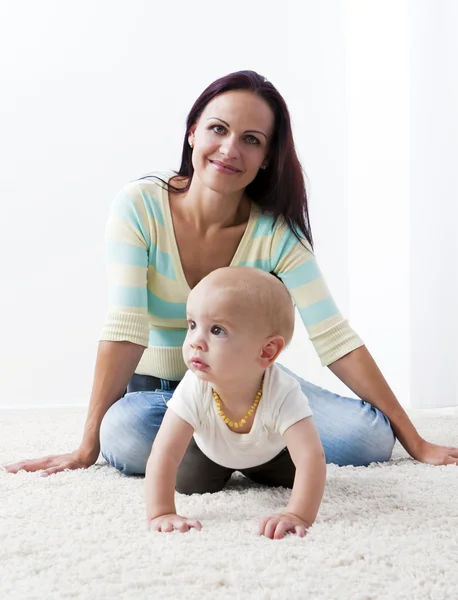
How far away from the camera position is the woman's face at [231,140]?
1.67 metres

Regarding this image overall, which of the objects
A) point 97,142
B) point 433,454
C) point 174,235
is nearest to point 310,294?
point 174,235

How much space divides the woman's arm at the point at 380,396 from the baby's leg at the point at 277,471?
1.10 feet

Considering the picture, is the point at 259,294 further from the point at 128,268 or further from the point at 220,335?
the point at 128,268

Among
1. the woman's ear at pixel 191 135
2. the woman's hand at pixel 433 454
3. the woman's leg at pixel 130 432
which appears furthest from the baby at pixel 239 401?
the woman's ear at pixel 191 135

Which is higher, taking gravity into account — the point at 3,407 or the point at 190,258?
the point at 190,258

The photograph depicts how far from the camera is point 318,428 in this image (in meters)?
1.78

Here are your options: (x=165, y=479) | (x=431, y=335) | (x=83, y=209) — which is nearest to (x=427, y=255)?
(x=431, y=335)

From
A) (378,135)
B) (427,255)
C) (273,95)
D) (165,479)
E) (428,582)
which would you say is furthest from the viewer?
(378,135)

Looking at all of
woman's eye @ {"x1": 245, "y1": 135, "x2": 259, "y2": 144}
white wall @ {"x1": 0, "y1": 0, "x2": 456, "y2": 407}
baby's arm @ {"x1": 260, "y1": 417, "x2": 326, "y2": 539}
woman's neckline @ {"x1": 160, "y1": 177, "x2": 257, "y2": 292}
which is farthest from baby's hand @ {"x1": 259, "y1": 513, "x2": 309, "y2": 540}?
white wall @ {"x1": 0, "y1": 0, "x2": 456, "y2": 407}

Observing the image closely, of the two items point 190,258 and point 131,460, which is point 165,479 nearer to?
point 131,460

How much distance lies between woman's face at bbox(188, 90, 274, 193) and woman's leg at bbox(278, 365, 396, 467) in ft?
1.77

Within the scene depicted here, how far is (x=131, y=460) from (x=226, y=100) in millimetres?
779

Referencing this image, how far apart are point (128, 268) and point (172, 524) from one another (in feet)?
2.11

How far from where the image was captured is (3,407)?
298 cm
